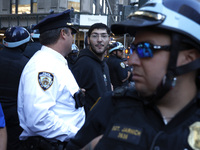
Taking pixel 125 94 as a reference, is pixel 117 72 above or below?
below

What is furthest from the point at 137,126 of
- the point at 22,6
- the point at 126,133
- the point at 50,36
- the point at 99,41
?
the point at 22,6

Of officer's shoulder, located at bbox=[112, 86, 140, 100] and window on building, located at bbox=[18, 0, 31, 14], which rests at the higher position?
window on building, located at bbox=[18, 0, 31, 14]

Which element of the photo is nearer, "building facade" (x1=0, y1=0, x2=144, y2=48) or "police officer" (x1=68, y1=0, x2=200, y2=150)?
"police officer" (x1=68, y1=0, x2=200, y2=150)

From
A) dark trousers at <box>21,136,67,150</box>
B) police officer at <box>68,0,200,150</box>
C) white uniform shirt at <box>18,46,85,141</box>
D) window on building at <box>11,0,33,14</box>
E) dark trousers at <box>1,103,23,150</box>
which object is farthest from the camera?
window on building at <box>11,0,33,14</box>

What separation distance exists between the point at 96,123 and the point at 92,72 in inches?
102

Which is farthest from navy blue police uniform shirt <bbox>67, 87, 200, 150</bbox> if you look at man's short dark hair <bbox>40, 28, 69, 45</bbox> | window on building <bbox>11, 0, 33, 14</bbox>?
window on building <bbox>11, 0, 33, 14</bbox>

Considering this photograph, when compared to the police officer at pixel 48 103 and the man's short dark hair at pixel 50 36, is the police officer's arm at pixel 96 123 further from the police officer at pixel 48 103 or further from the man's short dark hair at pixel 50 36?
the man's short dark hair at pixel 50 36

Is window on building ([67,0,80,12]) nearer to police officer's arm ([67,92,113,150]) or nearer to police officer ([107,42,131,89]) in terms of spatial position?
police officer ([107,42,131,89])

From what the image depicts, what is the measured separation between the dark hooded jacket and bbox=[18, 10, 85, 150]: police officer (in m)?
1.09

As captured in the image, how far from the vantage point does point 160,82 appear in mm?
1646

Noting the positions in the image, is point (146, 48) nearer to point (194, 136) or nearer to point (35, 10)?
point (194, 136)

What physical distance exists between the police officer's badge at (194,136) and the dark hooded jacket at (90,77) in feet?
9.28

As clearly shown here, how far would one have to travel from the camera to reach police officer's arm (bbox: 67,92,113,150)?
1803 mm

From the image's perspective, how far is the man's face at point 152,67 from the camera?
5.41 feet
